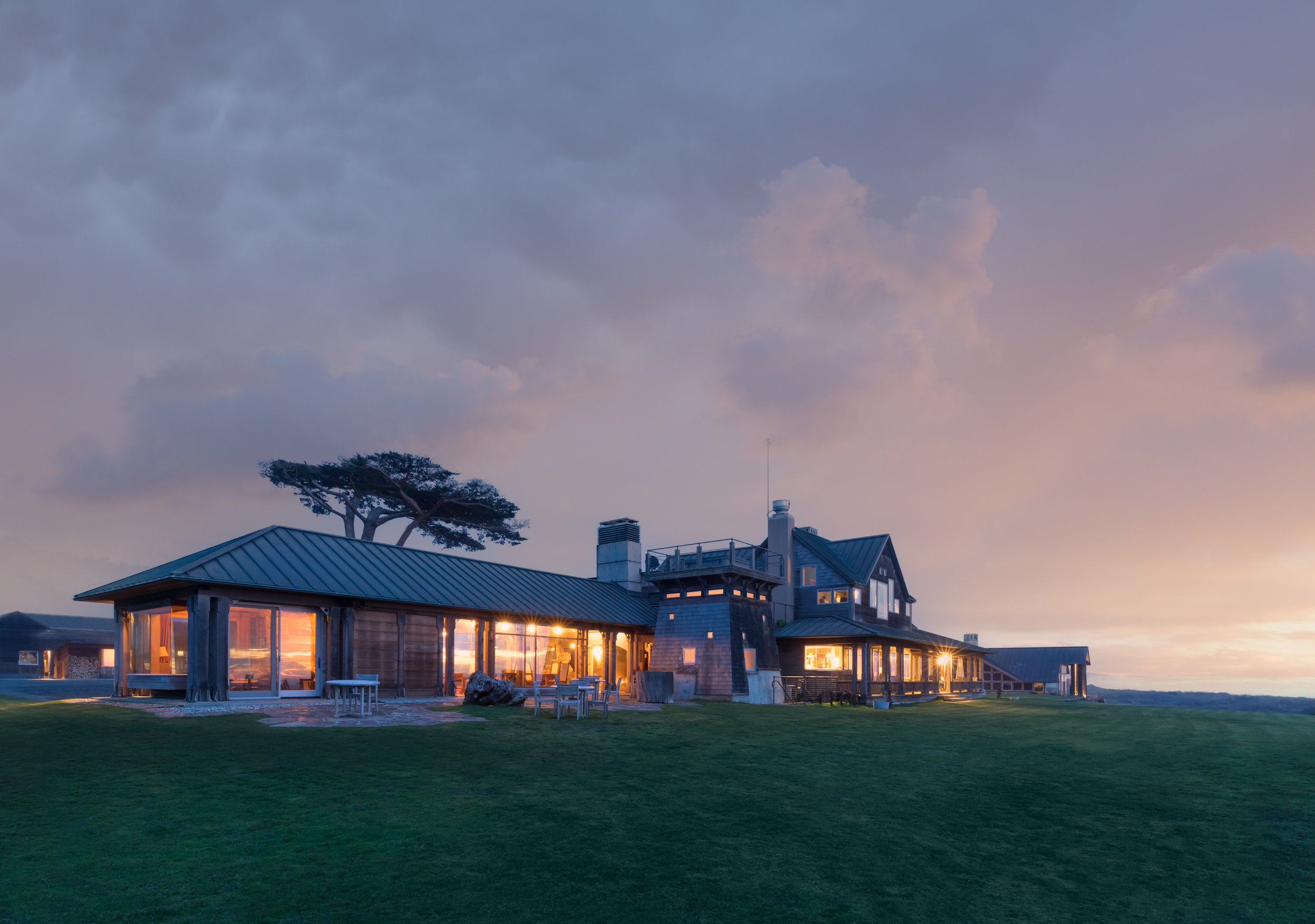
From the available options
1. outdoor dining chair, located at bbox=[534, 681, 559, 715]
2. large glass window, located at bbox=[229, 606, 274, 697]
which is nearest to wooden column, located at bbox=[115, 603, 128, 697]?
large glass window, located at bbox=[229, 606, 274, 697]

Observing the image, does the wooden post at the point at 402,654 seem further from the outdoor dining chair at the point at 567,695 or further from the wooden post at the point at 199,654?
the outdoor dining chair at the point at 567,695

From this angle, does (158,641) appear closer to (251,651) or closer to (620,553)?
(251,651)

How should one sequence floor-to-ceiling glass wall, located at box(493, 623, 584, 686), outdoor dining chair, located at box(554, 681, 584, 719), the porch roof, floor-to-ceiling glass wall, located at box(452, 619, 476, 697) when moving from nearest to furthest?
1. outdoor dining chair, located at box(554, 681, 584, 719)
2. floor-to-ceiling glass wall, located at box(452, 619, 476, 697)
3. floor-to-ceiling glass wall, located at box(493, 623, 584, 686)
4. the porch roof

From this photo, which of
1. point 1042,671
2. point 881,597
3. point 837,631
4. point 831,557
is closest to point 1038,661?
point 1042,671

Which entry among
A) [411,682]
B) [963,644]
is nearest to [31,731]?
[411,682]

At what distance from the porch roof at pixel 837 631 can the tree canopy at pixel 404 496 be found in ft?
69.6

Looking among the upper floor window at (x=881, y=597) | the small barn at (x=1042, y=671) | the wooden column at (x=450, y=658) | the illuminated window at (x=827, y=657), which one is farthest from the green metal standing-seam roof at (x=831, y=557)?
the small barn at (x=1042, y=671)

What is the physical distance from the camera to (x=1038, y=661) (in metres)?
80.5

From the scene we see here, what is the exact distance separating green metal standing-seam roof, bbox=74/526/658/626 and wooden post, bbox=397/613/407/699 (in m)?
0.89

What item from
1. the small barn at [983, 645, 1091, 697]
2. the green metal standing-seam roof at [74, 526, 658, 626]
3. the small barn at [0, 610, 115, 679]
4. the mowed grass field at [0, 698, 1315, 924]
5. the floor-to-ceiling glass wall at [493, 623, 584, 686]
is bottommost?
the small barn at [983, 645, 1091, 697]

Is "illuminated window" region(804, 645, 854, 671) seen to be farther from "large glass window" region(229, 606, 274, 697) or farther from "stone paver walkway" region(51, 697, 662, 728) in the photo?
"large glass window" region(229, 606, 274, 697)

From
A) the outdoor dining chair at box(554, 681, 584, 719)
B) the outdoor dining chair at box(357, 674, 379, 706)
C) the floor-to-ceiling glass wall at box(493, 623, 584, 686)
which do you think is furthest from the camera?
the floor-to-ceiling glass wall at box(493, 623, 584, 686)

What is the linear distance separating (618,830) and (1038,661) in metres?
81.6

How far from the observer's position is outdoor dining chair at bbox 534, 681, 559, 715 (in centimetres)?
2164
